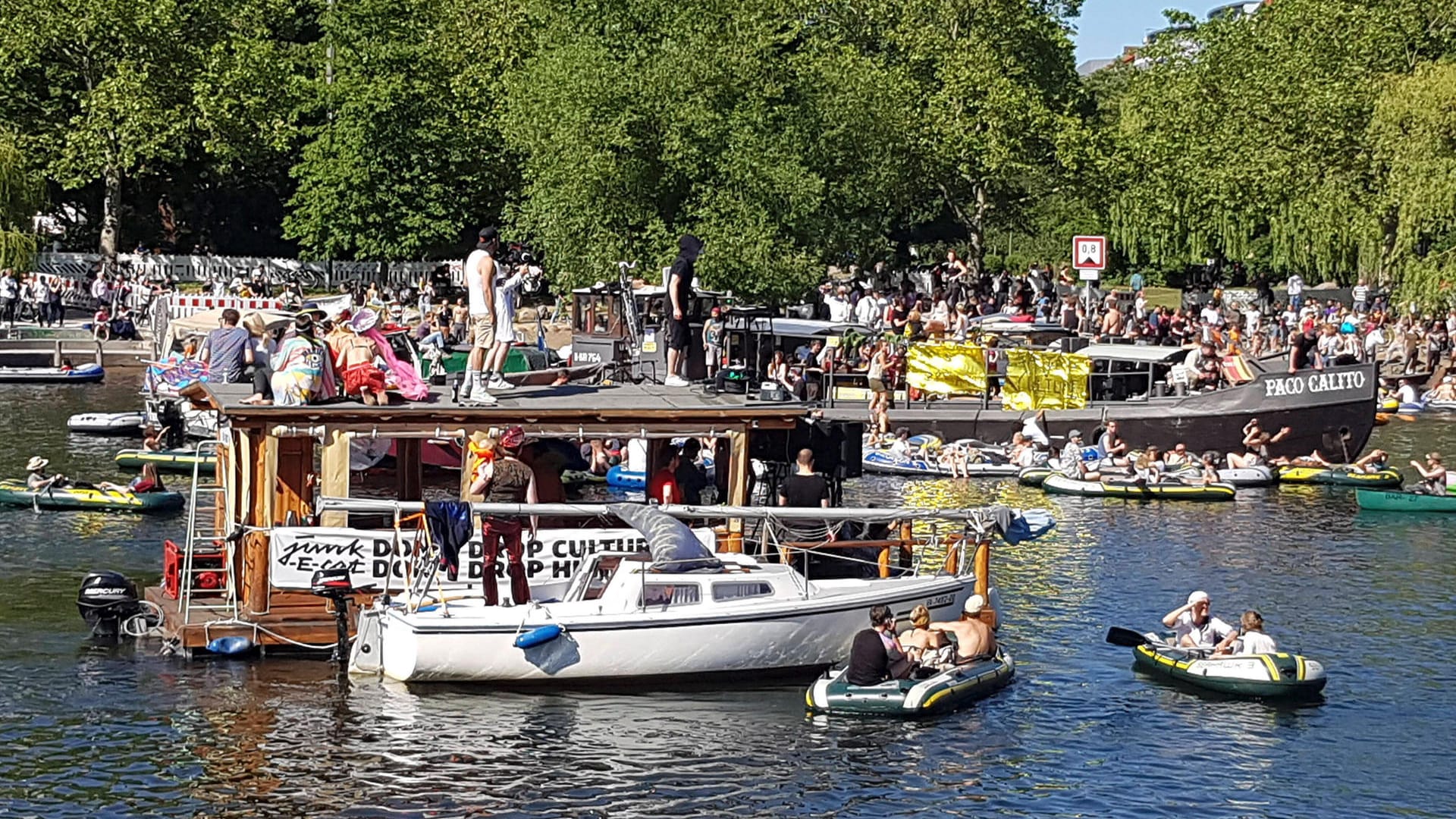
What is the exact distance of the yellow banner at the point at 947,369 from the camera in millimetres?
47656

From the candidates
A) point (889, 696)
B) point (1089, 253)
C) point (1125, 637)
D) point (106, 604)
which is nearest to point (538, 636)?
point (889, 696)

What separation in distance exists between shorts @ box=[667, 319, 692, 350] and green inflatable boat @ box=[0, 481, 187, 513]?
12.0m

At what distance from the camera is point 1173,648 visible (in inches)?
1010

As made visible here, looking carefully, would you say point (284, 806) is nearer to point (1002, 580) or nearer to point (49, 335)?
point (1002, 580)

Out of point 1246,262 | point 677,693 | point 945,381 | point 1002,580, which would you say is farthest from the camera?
point 1246,262

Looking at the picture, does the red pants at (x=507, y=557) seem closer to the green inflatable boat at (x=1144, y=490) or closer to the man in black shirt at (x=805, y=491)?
the man in black shirt at (x=805, y=491)

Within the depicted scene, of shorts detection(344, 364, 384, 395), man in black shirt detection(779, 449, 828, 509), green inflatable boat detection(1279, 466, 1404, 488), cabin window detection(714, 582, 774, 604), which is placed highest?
shorts detection(344, 364, 384, 395)

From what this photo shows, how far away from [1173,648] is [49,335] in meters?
47.5

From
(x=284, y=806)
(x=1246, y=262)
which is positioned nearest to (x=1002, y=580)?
(x=284, y=806)

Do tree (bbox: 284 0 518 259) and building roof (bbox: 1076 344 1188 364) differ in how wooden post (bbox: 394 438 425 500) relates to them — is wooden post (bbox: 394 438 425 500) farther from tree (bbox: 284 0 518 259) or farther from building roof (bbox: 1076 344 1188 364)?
tree (bbox: 284 0 518 259)

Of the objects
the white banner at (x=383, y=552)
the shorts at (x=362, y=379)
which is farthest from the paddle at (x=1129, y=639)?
the shorts at (x=362, y=379)

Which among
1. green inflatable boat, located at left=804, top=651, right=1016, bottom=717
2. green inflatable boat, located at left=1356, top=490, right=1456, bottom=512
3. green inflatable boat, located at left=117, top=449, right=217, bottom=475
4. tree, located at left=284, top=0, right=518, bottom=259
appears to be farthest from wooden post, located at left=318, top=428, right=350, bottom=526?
tree, located at left=284, top=0, right=518, bottom=259

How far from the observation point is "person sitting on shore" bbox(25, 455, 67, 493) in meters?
36.3

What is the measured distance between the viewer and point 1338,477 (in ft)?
140
